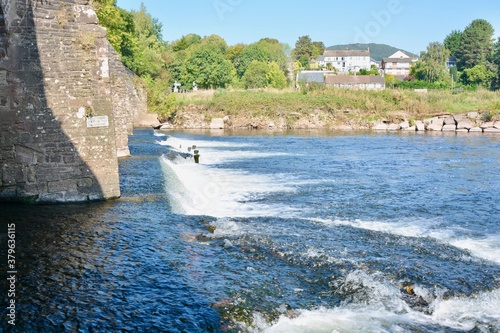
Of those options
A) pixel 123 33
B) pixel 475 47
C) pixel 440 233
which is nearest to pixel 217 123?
pixel 123 33

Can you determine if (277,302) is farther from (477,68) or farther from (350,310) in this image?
(477,68)

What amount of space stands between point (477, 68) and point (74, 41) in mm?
97526

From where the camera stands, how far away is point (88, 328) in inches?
231

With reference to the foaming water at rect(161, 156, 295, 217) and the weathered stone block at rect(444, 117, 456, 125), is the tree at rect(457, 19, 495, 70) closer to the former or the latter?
the weathered stone block at rect(444, 117, 456, 125)

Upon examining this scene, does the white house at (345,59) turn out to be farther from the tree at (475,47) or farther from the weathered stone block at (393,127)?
the weathered stone block at (393,127)

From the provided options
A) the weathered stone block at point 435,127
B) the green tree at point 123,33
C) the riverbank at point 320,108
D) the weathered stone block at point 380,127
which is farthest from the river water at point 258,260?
the riverbank at point 320,108

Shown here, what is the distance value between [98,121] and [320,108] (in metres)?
49.5

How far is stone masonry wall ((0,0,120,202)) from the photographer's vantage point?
11141mm

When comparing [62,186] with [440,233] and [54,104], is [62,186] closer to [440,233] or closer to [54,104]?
[54,104]

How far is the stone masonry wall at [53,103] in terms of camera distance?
36.6 feet

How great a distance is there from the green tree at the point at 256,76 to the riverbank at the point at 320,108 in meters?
26.8

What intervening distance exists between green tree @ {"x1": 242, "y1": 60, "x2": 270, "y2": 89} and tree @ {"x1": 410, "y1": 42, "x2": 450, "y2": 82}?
101ft

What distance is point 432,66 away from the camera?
9562 centimetres

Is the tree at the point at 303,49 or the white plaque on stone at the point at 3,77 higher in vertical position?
the tree at the point at 303,49
